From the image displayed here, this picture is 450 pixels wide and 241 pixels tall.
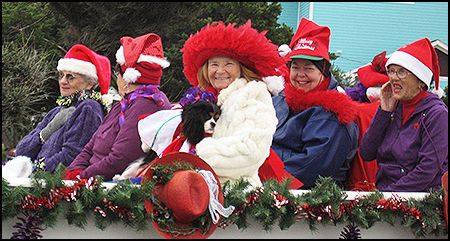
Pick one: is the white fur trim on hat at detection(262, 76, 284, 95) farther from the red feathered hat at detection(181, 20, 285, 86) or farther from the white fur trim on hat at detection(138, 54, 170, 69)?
the white fur trim on hat at detection(138, 54, 170, 69)

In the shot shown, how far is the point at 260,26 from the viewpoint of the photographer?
14.9 metres

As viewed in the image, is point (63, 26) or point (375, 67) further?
point (63, 26)

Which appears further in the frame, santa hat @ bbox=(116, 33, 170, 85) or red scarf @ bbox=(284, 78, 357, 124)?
santa hat @ bbox=(116, 33, 170, 85)

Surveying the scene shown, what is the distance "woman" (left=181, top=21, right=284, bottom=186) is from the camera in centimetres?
335

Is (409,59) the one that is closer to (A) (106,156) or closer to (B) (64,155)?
(A) (106,156)

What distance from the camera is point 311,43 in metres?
4.50

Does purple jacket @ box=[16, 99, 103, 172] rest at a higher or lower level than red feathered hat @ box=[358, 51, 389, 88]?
lower

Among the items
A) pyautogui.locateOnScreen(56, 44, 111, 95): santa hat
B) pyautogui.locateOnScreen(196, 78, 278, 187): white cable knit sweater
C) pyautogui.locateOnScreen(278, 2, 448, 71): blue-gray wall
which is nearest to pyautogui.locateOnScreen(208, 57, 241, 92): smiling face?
pyautogui.locateOnScreen(196, 78, 278, 187): white cable knit sweater

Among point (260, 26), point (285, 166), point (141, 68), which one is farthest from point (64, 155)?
point (260, 26)

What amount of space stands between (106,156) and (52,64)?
30.0ft

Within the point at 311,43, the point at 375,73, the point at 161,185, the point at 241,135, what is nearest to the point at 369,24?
the point at 375,73

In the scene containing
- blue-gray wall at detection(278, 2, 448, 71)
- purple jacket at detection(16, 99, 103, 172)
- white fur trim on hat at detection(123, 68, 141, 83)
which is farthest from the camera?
blue-gray wall at detection(278, 2, 448, 71)

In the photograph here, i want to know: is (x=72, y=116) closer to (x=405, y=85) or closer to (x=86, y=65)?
(x=86, y=65)

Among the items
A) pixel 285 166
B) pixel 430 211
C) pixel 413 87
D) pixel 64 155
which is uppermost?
pixel 413 87
